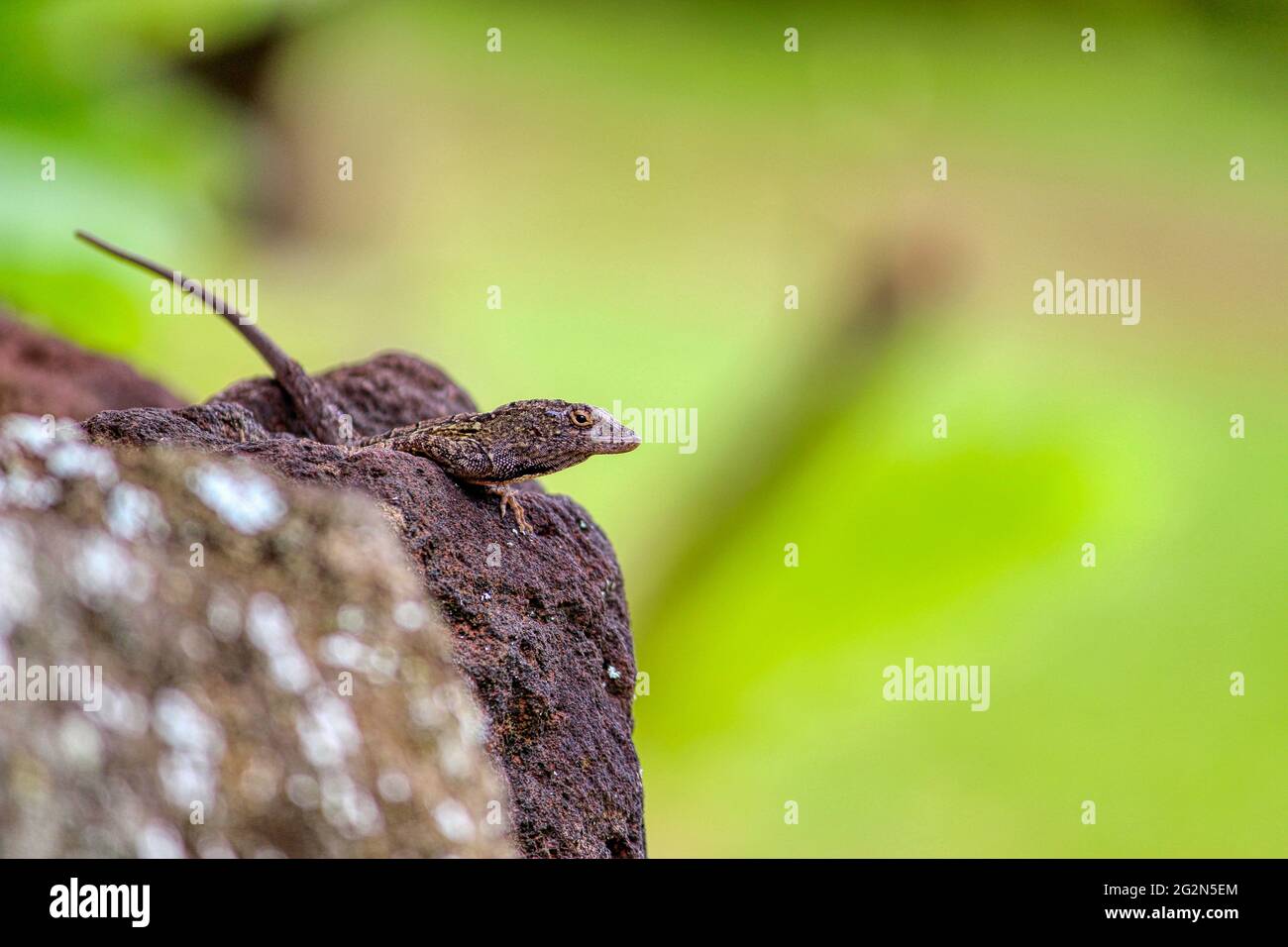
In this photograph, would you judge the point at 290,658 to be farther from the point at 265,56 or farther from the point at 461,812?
the point at 265,56

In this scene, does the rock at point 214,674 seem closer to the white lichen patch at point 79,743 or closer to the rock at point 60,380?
the white lichen patch at point 79,743

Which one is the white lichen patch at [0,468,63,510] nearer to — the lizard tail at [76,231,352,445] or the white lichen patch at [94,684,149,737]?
the white lichen patch at [94,684,149,737]

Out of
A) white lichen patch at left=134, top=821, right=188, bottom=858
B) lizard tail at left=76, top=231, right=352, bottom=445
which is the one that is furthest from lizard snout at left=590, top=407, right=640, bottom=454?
white lichen patch at left=134, top=821, right=188, bottom=858

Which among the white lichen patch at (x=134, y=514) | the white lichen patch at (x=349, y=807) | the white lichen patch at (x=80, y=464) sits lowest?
the white lichen patch at (x=349, y=807)

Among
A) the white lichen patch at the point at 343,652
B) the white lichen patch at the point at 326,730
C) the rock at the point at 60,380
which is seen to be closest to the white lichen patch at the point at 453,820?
the white lichen patch at the point at 326,730

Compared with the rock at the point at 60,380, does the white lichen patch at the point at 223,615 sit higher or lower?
lower
